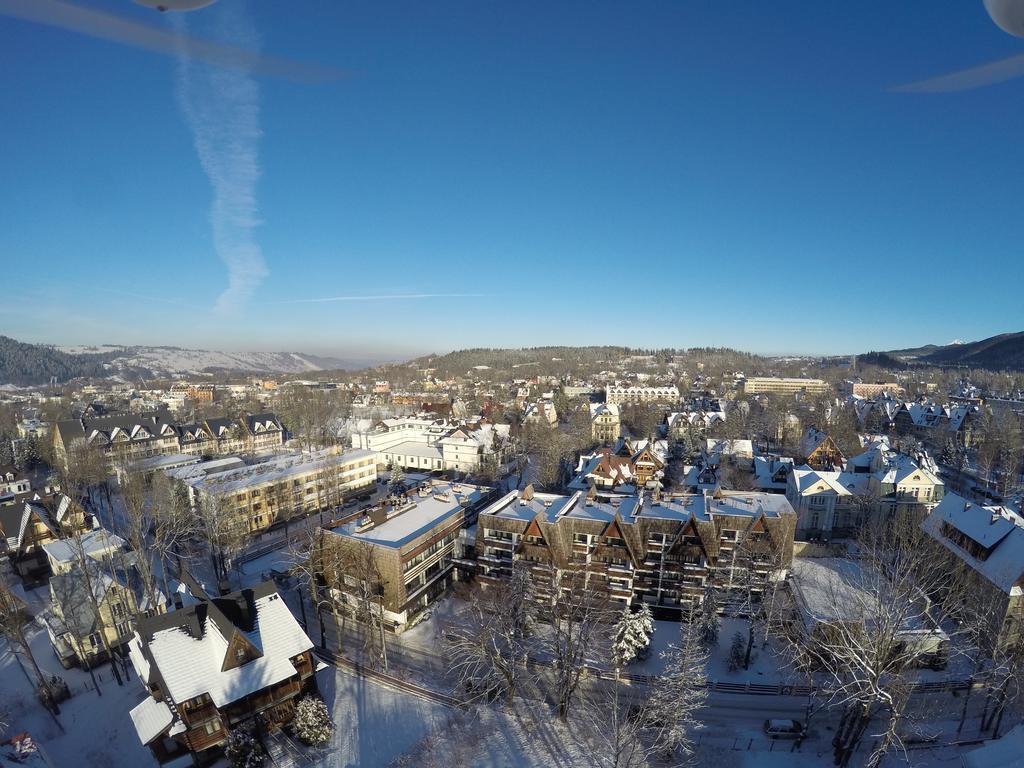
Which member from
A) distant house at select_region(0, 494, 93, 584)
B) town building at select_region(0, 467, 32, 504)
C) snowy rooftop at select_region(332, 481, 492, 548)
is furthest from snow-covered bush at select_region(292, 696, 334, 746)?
town building at select_region(0, 467, 32, 504)

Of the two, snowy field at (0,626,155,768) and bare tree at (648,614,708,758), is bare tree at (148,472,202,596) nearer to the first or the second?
snowy field at (0,626,155,768)

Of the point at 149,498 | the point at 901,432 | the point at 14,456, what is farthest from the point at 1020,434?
the point at 14,456

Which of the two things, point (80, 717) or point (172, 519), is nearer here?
point (80, 717)

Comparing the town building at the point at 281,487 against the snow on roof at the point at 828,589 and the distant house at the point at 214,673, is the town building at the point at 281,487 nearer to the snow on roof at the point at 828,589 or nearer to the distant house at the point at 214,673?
the distant house at the point at 214,673

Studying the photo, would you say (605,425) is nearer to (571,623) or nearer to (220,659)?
(571,623)

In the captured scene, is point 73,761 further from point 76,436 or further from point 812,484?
point 76,436

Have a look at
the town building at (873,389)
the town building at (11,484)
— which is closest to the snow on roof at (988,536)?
the town building at (11,484)

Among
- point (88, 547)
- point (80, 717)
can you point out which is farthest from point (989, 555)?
point (88, 547)
